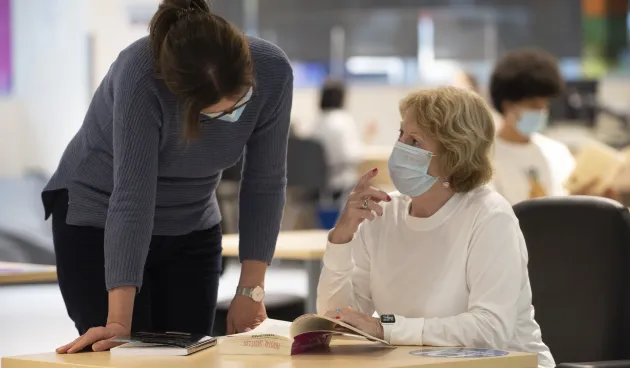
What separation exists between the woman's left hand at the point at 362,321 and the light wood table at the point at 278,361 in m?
0.09

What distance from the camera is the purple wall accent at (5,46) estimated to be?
5551 millimetres

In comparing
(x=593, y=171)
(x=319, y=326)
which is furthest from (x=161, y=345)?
(x=593, y=171)

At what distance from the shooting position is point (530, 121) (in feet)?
12.2

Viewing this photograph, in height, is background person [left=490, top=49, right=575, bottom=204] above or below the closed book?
above

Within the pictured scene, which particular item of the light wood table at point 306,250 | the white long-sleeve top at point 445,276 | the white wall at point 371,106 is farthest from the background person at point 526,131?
the white wall at point 371,106

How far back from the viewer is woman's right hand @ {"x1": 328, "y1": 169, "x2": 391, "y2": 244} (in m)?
2.17

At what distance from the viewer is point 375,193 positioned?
2172 millimetres

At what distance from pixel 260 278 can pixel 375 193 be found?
0.36 meters

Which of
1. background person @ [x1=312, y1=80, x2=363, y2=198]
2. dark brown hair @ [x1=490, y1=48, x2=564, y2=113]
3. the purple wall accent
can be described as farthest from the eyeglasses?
background person @ [x1=312, y1=80, x2=363, y2=198]

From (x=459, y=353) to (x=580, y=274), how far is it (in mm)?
736

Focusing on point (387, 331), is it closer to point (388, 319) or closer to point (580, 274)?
Answer: point (388, 319)

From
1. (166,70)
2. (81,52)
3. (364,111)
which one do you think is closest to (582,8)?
(364,111)

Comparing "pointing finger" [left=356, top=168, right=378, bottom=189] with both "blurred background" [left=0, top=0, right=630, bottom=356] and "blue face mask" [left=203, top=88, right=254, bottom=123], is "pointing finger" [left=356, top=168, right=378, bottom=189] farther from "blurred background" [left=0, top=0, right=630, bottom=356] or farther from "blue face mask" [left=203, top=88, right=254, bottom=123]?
"blurred background" [left=0, top=0, right=630, bottom=356]

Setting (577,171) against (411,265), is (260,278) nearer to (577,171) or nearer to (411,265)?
(411,265)
